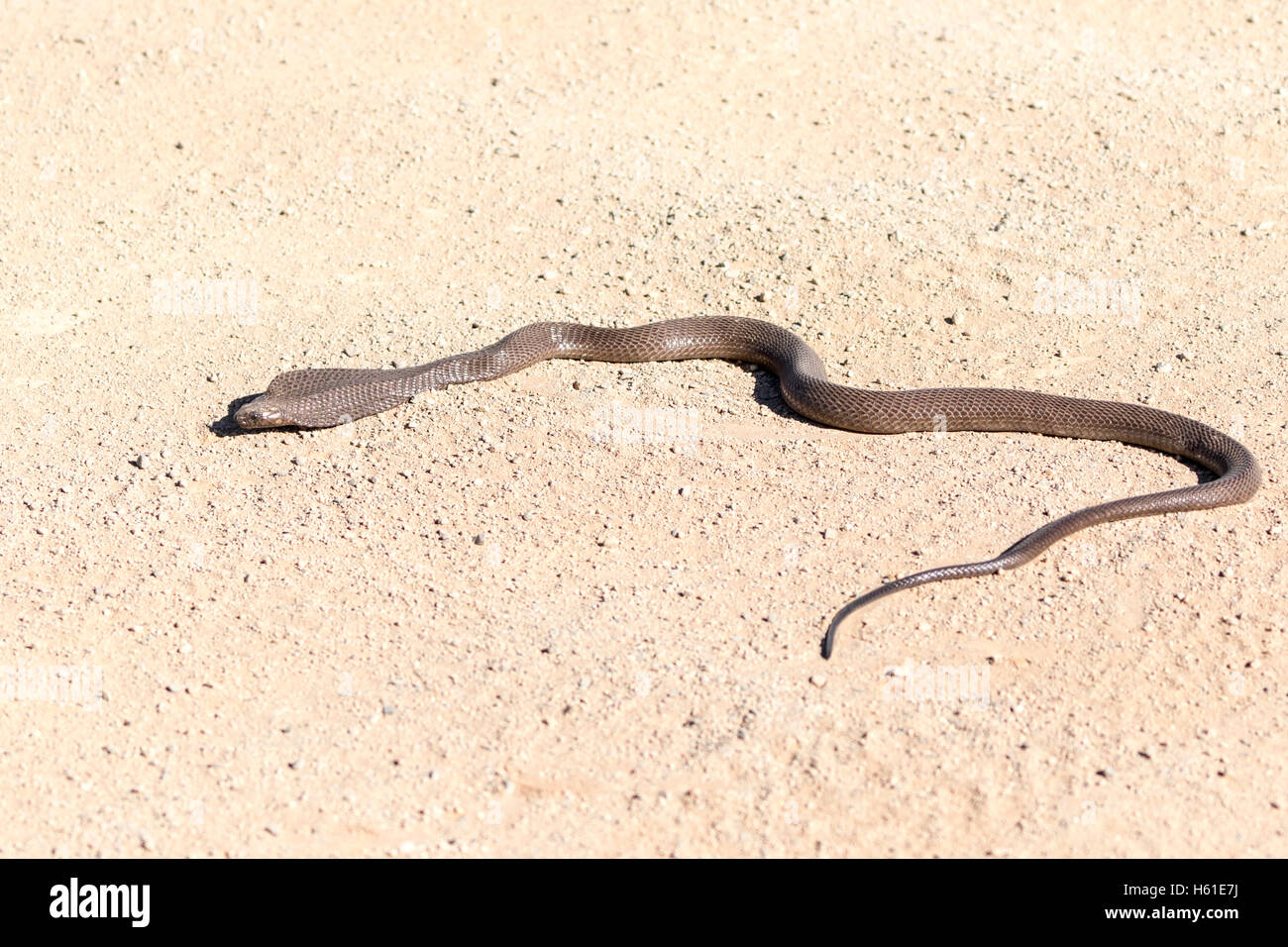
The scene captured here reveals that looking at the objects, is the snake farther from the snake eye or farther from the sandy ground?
the sandy ground

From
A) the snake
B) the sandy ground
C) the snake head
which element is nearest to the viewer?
the sandy ground

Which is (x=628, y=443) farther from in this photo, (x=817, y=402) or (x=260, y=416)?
(x=260, y=416)

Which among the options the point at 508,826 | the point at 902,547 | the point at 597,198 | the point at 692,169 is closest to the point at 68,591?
the point at 508,826

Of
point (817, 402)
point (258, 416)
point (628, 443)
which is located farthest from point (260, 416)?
point (817, 402)

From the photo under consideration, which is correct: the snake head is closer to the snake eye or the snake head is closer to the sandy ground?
the snake eye

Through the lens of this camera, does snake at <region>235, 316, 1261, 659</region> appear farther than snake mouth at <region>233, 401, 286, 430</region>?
No

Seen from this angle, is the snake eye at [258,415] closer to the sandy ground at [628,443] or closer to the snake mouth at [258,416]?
the snake mouth at [258,416]

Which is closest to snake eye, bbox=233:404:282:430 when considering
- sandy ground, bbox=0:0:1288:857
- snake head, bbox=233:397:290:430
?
snake head, bbox=233:397:290:430

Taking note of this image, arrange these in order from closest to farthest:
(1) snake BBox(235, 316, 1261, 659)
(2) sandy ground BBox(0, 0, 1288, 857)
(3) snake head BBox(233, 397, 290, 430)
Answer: (2) sandy ground BBox(0, 0, 1288, 857), (1) snake BBox(235, 316, 1261, 659), (3) snake head BBox(233, 397, 290, 430)
